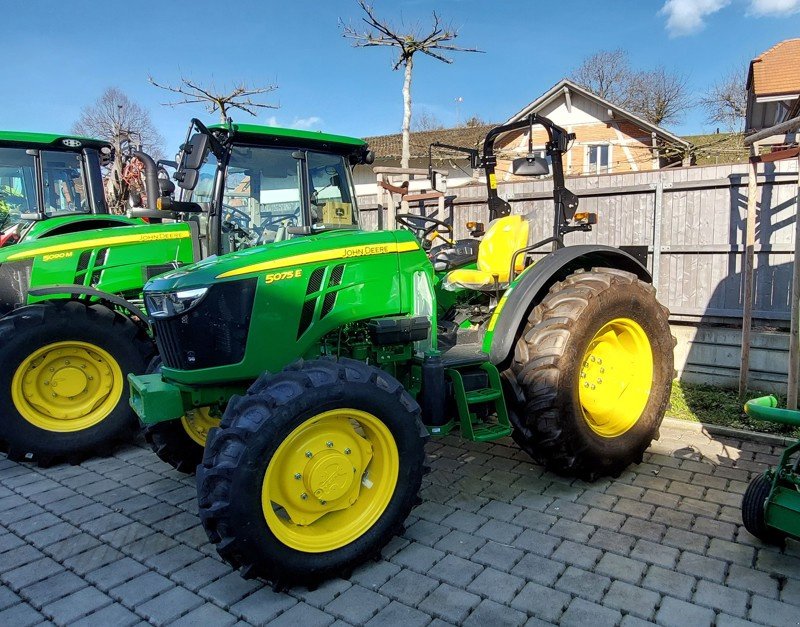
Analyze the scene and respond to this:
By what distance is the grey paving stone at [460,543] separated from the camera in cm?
303

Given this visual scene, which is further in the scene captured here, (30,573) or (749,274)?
(749,274)

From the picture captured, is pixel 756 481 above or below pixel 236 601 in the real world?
above

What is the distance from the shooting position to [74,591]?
2.75 meters

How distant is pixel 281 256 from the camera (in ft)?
10.1

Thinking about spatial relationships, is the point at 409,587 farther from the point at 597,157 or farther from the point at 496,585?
the point at 597,157

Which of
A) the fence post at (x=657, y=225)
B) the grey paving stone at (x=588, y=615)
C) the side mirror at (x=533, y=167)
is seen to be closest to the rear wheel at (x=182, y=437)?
the grey paving stone at (x=588, y=615)

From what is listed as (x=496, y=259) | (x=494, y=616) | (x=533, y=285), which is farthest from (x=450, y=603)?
(x=496, y=259)

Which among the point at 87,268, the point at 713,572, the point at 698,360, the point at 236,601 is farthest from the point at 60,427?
the point at 698,360

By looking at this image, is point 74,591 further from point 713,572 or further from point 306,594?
point 713,572

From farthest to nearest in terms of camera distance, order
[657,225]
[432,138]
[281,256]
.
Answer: [432,138] < [657,225] < [281,256]

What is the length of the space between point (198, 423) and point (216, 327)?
124cm

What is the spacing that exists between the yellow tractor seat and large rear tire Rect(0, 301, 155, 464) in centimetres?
252

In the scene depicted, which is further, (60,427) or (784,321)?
(784,321)

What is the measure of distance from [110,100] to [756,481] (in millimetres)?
30031
